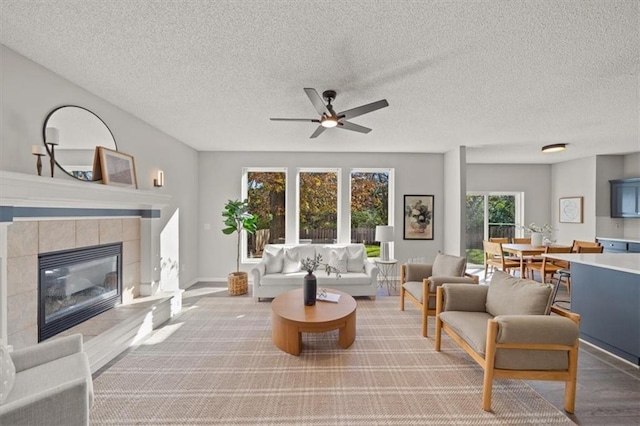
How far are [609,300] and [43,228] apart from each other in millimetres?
5531

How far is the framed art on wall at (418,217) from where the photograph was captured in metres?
5.55

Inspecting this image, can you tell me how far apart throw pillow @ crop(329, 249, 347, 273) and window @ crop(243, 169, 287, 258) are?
4.25 ft

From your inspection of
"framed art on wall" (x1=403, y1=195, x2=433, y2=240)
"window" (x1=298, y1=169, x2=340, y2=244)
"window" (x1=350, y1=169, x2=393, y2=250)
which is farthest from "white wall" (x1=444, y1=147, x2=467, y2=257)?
"window" (x1=298, y1=169, x2=340, y2=244)

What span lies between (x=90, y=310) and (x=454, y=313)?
3876mm

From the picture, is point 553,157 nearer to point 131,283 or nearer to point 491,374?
point 491,374

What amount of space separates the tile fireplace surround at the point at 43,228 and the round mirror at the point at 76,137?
10.6 inches

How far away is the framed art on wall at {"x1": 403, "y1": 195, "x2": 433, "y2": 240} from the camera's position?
5551mm

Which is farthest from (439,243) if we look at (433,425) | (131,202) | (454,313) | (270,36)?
(131,202)

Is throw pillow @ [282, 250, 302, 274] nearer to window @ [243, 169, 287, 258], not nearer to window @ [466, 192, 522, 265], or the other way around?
window @ [243, 169, 287, 258]

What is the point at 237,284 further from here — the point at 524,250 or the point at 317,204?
the point at 524,250

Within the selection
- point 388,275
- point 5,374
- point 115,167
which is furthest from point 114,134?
point 388,275

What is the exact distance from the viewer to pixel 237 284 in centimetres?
456

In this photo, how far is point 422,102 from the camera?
2.97 metres

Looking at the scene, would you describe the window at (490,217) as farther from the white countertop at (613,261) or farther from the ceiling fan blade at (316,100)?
the ceiling fan blade at (316,100)
